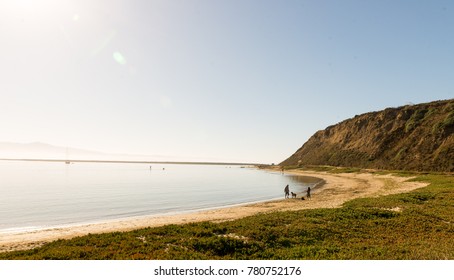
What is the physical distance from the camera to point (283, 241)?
52.6 feet

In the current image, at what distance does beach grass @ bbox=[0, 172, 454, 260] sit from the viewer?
13422 mm

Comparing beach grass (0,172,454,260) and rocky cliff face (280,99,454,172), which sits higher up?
rocky cliff face (280,99,454,172)

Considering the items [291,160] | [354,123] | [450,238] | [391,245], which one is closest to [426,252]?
[391,245]

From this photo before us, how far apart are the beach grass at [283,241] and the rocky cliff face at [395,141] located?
223 ft

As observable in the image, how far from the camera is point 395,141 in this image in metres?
104

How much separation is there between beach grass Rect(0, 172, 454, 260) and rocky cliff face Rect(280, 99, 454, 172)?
223 ft

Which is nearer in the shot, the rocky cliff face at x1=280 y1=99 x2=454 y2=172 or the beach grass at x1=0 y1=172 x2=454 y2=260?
the beach grass at x1=0 y1=172 x2=454 y2=260

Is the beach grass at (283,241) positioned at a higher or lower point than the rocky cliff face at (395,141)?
lower

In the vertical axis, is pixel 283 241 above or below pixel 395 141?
below

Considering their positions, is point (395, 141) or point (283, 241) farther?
point (395, 141)

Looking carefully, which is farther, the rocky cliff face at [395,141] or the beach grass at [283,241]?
the rocky cliff face at [395,141]

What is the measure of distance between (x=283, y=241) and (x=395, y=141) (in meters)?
105

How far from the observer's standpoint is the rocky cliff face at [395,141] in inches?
3241
